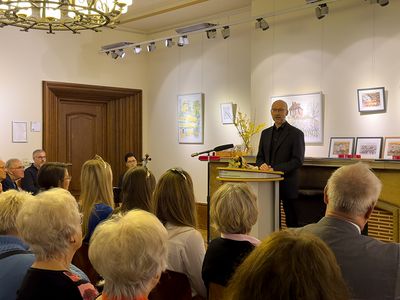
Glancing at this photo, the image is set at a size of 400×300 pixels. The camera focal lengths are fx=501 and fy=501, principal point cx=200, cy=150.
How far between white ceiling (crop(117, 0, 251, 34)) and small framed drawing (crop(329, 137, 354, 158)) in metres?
2.48

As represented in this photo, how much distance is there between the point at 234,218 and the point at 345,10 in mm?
4498

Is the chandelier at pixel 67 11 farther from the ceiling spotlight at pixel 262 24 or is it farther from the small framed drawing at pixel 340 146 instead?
the small framed drawing at pixel 340 146

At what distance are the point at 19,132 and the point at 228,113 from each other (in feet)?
10.4

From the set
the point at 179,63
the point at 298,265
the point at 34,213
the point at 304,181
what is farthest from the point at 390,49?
the point at 298,265

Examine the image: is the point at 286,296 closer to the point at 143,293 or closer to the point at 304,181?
the point at 143,293

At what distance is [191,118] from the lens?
27.2ft

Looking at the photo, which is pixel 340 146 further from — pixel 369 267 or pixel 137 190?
pixel 369 267

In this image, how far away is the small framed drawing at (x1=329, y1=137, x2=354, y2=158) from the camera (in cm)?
592

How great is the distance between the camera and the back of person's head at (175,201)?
261cm

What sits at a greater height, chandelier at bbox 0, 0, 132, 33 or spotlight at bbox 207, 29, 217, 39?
spotlight at bbox 207, 29, 217, 39

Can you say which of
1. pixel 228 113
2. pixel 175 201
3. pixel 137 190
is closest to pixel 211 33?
pixel 228 113

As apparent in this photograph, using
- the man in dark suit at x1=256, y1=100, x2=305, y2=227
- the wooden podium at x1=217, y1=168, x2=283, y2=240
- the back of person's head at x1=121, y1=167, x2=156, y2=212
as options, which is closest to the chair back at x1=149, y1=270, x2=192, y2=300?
the back of person's head at x1=121, y1=167, x2=156, y2=212

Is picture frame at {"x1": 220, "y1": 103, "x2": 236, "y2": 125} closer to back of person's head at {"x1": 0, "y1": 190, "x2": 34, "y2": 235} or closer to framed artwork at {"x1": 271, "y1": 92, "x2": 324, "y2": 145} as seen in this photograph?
framed artwork at {"x1": 271, "y1": 92, "x2": 324, "y2": 145}

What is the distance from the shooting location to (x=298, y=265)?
0.90m
